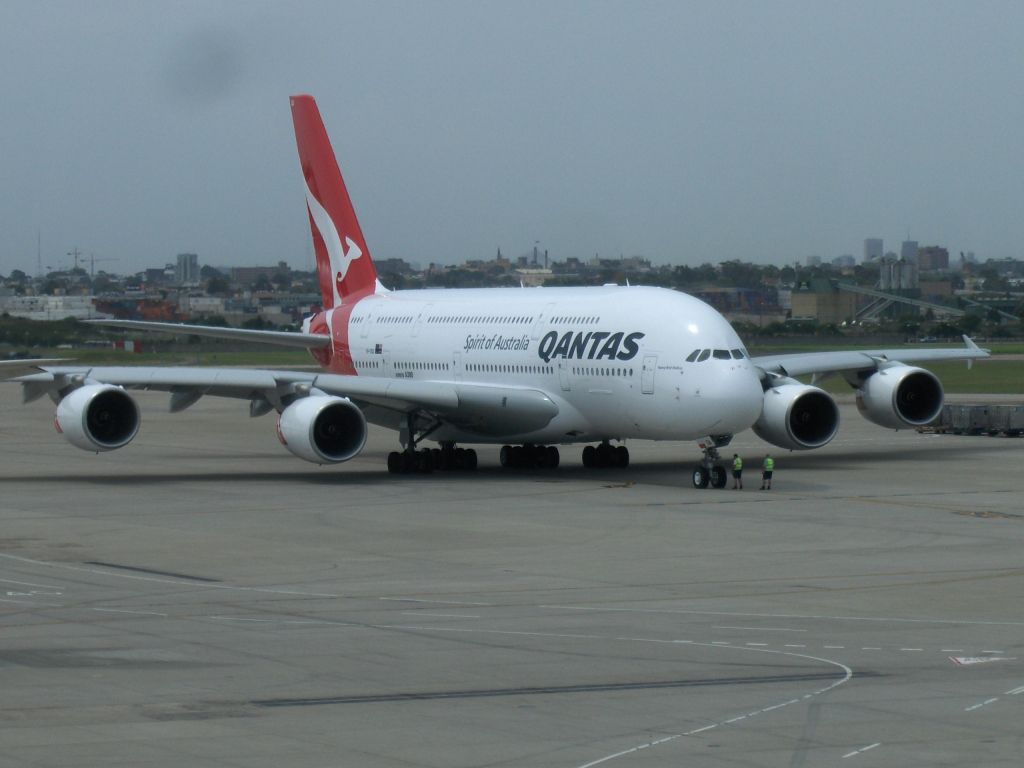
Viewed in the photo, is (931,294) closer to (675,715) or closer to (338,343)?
(338,343)

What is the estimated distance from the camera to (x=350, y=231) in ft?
146

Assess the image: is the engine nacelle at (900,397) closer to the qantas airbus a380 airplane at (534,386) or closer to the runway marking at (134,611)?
the qantas airbus a380 airplane at (534,386)

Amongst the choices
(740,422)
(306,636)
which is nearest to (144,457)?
(740,422)

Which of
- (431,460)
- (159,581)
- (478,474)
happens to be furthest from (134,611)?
(431,460)

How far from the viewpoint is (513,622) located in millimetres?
17766

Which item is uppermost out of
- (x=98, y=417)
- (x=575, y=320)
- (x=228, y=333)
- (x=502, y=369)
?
(x=575, y=320)

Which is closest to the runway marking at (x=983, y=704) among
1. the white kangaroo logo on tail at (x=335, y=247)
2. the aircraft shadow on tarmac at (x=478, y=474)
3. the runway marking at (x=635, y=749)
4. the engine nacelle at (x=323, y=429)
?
the runway marking at (x=635, y=749)

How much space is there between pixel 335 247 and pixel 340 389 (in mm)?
10892

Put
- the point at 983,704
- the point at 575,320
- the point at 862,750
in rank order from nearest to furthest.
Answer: the point at 862,750 < the point at 983,704 < the point at 575,320

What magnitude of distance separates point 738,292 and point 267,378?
7954cm

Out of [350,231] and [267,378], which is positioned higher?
[350,231]

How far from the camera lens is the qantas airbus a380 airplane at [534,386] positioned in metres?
32.1

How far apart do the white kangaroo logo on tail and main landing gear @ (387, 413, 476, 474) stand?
859cm

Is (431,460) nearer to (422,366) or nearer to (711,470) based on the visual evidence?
(422,366)
